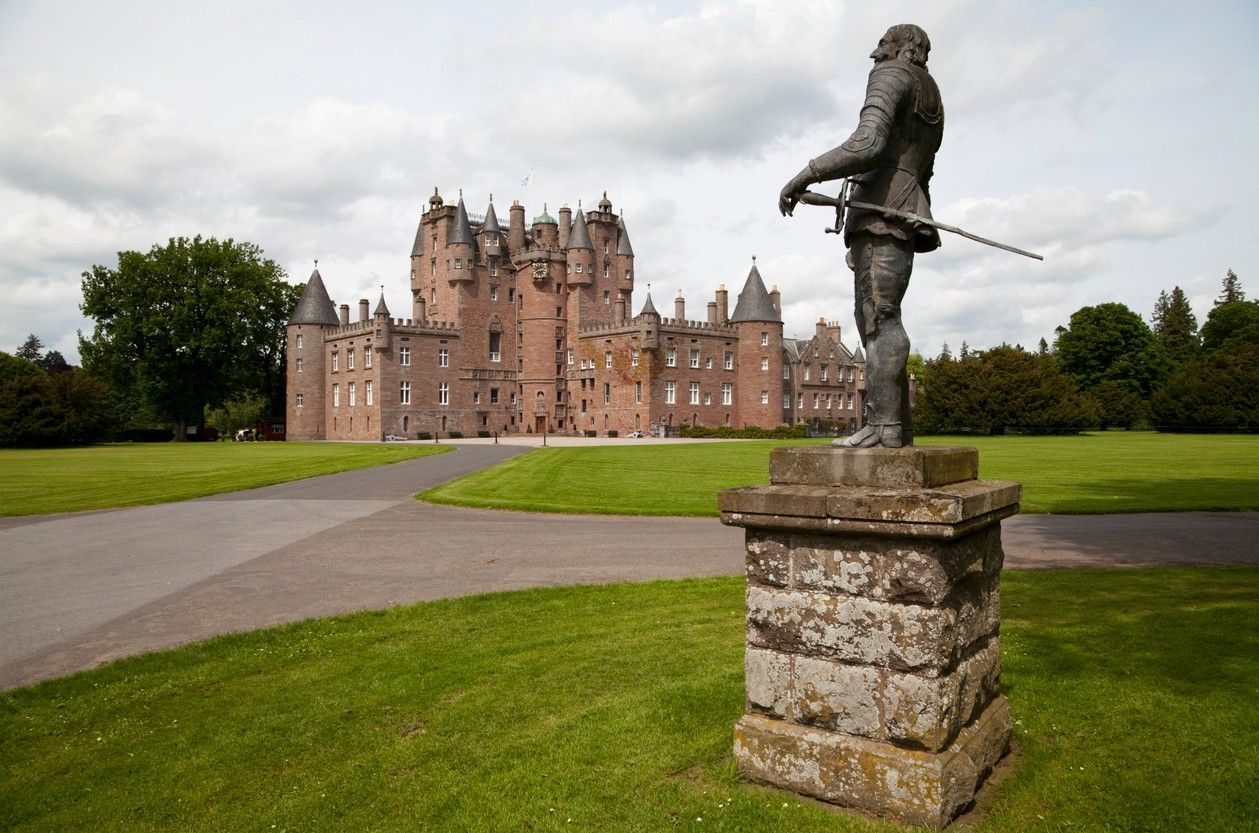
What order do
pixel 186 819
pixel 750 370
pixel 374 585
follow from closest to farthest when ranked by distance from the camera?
pixel 186 819 < pixel 374 585 < pixel 750 370

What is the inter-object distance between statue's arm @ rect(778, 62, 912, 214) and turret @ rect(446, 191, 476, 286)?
76.9m

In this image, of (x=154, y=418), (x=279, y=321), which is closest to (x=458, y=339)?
(x=279, y=321)

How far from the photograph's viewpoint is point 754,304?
78.8 metres

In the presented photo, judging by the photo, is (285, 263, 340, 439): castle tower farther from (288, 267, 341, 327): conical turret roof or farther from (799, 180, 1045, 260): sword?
(799, 180, 1045, 260): sword

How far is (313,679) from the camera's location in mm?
6883

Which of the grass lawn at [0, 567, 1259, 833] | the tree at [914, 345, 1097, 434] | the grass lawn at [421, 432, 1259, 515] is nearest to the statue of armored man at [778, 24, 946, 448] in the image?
the grass lawn at [0, 567, 1259, 833]

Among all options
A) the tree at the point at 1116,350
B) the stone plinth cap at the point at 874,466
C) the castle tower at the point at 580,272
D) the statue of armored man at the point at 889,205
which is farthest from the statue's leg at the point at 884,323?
the tree at the point at 1116,350

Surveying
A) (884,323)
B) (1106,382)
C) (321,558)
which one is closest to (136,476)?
(321,558)

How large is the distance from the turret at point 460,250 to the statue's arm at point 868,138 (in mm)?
76915

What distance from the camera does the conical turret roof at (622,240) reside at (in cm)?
8425

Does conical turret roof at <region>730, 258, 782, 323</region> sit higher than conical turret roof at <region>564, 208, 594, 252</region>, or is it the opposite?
conical turret roof at <region>564, 208, 594, 252</region>

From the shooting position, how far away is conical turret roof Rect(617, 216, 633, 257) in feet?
276

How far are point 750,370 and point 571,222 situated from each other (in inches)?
996

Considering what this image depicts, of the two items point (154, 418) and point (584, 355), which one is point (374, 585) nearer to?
point (584, 355)
